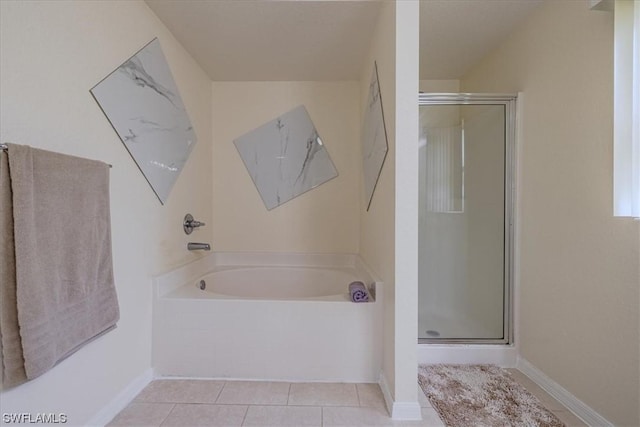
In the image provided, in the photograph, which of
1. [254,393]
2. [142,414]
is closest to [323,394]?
[254,393]

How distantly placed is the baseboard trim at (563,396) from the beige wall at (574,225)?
3cm

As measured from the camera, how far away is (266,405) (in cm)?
146

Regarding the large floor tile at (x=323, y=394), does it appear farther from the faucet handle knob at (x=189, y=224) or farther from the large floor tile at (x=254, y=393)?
the faucet handle knob at (x=189, y=224)

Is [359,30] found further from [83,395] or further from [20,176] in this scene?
[83,395]

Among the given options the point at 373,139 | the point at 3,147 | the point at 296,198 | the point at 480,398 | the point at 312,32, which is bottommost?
the point at 480,398

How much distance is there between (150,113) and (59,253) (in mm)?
→ 968

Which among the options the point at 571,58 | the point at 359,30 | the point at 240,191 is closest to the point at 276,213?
the point at 240,191

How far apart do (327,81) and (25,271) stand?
7.97 feet

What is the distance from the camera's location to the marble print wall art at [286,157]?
265 centimetres

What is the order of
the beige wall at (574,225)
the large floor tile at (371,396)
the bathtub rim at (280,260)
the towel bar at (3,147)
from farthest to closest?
1. the bathtub rim at (280,260)
2. the large floor tile at (371,396)
3. the beige wall at (574,225)
4. the towel bar at (3,147)

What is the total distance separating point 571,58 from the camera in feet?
4.87

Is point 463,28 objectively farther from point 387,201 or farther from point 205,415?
point 205,415

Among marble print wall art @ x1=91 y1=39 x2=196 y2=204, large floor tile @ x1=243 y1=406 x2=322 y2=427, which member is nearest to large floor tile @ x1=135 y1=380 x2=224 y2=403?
large floor tile @ x1=243 y1=406 x2=322 y2=427

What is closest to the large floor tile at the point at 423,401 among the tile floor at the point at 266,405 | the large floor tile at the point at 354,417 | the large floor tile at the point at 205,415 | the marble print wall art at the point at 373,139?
the tile floor at the point at 266,405
